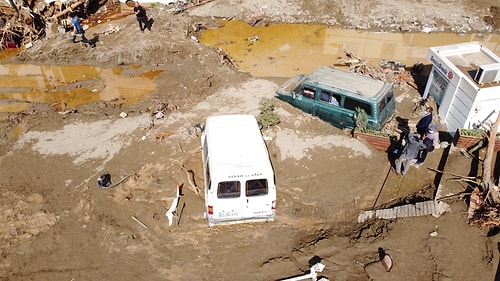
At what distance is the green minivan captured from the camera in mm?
11992

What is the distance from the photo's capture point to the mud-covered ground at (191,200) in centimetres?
906

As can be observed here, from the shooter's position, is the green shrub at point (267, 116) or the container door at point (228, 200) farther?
the green shrub at point (267, 116)

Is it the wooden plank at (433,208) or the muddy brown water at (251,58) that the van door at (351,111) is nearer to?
the wooden plank at (433,208)

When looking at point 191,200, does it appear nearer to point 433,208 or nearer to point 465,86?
point 433,208

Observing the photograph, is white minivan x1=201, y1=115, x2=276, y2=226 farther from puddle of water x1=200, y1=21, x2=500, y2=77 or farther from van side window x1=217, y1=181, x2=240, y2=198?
puddle of water x1=200, y1=21, x2=500, y2=77

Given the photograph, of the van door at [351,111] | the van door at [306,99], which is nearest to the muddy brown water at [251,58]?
the van door at [306,99]

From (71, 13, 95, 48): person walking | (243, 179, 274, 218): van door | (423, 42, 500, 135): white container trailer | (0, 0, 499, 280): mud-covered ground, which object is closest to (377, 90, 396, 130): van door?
(0, 0, 499, 280): mud-covered ground

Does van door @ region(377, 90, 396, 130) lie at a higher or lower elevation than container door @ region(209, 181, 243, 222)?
higher

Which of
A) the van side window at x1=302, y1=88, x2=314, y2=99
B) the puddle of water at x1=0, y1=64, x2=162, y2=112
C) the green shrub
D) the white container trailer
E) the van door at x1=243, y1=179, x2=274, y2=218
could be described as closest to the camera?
the van door at x1=243, y1=179, x2=274, y2=218

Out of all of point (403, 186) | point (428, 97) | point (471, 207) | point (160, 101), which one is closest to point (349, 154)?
point (403, 186)

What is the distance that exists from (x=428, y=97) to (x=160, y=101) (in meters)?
10.4

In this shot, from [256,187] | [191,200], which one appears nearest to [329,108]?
[256,187]

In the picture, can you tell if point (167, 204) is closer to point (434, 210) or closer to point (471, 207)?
point (434, 210)

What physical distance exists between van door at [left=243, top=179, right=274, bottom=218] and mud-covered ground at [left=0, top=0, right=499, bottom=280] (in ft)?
2.95
